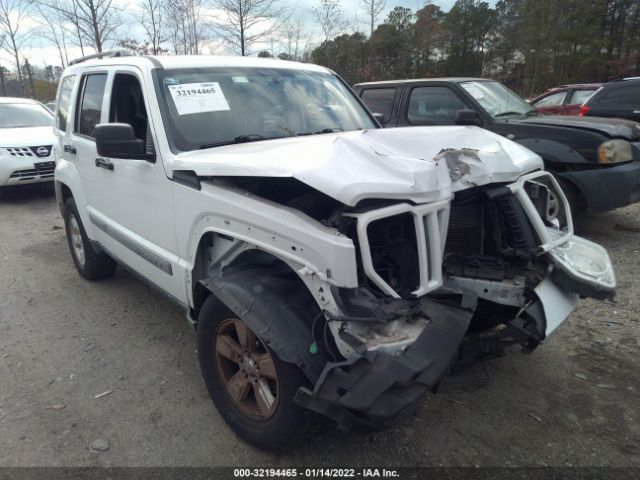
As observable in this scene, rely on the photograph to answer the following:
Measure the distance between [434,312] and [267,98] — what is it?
6.59 ft

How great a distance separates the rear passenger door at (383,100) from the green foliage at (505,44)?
13.6 m

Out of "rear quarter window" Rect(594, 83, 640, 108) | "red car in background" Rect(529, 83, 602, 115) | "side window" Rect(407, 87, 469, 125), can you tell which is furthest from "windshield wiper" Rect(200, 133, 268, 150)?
"red car in background" Rect(529, 83, 602, 115)

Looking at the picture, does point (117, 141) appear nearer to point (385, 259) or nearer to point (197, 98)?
point (197, 98)

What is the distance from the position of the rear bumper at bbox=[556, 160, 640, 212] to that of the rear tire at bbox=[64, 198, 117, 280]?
5061 mm

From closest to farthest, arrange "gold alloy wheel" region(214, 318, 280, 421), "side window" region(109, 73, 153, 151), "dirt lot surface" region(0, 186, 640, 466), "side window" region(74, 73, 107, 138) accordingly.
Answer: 1. "gold alloy wheel" region(214, 318, 280, 421)
2. "dirt lot surface" region(0, 186, 640, 466)
3. "side window" region(109, 73, 153, 151)
4. "side window" region(74, 73, 107, 138)

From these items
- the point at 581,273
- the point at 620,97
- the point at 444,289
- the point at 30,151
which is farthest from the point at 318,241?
the point at 620,97

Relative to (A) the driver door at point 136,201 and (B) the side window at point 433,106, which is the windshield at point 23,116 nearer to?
(A) the driver door at point 136,201

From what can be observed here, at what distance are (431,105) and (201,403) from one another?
5142mm

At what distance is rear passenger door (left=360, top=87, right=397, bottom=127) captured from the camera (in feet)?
22.4

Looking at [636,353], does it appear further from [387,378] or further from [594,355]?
[387,378]

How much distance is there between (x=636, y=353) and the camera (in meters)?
3.33

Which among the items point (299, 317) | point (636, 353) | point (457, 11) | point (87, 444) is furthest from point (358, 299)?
point (457, 11)

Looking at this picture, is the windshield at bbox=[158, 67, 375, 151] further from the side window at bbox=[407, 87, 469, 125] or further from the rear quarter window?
the rear quarter window

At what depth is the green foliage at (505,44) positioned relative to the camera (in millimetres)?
21578
